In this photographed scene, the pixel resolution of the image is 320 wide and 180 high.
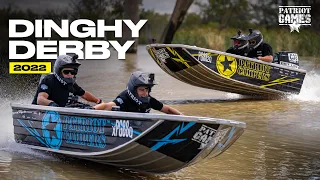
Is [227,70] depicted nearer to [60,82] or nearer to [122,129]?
[60,82]

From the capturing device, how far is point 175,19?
36531 millimetres

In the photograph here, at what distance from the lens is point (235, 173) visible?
7906 mm

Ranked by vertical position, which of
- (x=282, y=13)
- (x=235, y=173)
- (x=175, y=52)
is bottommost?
(x=235, y=173)

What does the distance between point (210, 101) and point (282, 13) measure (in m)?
20.9

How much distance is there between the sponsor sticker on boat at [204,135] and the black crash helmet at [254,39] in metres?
8.11

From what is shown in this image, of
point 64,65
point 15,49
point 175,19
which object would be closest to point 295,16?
point 175,19

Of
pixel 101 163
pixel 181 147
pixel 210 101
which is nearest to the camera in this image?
pixel 181 147

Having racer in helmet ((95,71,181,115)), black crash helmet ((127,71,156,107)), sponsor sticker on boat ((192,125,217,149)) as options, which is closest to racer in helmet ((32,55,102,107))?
racer in helmet ((95,71,181,115))

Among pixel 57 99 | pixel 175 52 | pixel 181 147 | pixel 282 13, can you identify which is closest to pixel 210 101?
pixel 175 52

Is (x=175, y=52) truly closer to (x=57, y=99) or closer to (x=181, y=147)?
(x=57, y=99)

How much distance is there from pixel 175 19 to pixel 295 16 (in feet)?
22.6

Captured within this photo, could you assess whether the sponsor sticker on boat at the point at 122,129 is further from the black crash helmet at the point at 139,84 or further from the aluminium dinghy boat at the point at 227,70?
the aluminium dinghy boat at the point at 227,70

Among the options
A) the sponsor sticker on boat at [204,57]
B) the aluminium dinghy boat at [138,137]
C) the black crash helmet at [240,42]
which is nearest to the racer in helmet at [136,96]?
the aluminium dinghy boat at [138,137]

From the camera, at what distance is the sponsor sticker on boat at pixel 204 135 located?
6777 mm
